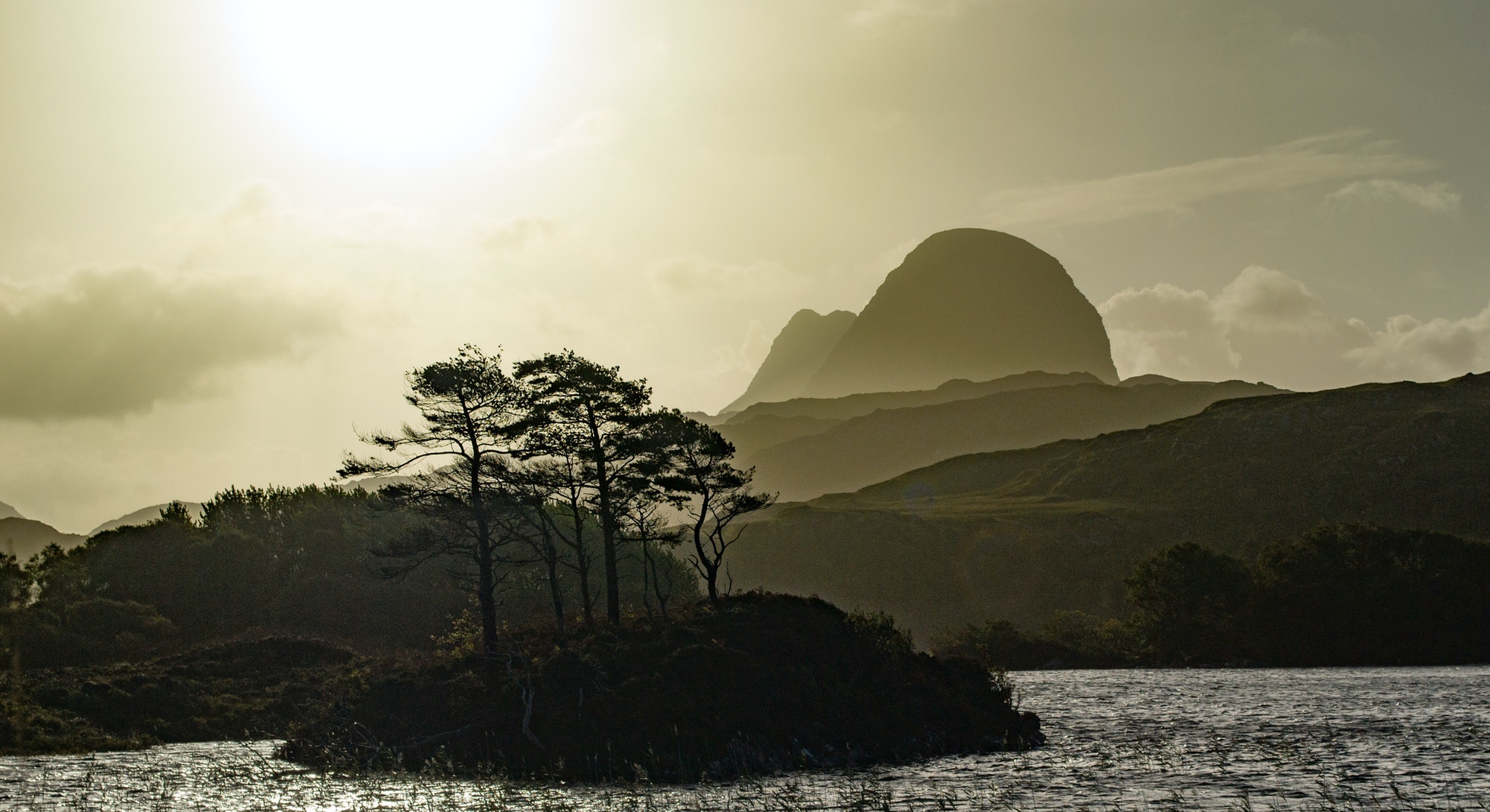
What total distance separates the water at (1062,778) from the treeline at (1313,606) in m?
43.3

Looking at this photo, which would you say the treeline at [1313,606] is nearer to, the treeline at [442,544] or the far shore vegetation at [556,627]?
the far shore vegetation at [556,627]

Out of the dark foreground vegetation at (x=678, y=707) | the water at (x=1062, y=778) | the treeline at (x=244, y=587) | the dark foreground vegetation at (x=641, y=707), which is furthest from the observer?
the treeline at (x=244, y=587)

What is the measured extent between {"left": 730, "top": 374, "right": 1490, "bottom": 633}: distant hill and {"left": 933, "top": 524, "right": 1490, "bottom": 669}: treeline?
34.3m

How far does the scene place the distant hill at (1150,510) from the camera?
145m

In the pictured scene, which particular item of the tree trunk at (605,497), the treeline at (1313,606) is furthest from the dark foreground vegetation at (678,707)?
the treeline at (1313,606)

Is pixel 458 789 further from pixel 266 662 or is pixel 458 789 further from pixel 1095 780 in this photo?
pixel 266 662

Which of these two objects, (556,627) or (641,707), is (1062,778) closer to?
(641,707)

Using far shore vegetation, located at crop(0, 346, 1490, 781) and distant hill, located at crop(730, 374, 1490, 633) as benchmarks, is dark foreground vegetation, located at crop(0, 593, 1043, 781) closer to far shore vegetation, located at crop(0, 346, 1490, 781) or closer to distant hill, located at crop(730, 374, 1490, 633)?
far shore vegetation, located at crop(0, 346, 1490, 781)

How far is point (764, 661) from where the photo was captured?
156 ft

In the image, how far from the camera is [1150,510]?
160375mm

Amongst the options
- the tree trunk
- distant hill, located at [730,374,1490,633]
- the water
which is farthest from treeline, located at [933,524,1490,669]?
the tree trunk

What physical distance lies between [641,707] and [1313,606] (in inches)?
3084

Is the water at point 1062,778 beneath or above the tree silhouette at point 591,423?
beneath

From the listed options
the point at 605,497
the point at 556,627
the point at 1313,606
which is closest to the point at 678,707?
the point at 556,627
